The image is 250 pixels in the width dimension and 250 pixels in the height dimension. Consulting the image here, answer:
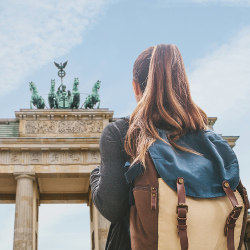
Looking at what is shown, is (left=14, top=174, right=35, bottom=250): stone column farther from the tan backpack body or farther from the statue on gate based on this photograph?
the tan backpack body

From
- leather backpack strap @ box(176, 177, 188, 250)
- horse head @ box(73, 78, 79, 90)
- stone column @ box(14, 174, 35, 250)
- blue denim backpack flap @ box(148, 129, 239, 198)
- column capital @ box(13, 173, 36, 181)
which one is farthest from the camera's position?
horse head @ box(73, 78, 79, 90)

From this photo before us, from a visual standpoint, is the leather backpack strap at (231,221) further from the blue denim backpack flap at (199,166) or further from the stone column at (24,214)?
the stone column at (24,214)

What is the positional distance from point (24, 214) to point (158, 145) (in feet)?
77.8

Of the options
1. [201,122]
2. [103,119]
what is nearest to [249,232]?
[103,119]

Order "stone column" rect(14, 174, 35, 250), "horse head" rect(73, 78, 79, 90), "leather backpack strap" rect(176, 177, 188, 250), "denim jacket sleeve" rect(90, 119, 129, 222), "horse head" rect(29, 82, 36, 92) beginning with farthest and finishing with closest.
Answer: "horse head" rect(73, 78, 79, 90) < "horse head" rect(29, 82, 36, 92) < "stone column" rect(14, 174, 35, 250) < "denim jacket sleeve" rect(90, 119, 129, 222) < "leather backpack strap" rect(176, 177, 188, 250)

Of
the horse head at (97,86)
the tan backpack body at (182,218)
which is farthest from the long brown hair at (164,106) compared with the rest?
the horse head at (97,86)

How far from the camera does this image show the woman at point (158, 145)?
2.19 meters

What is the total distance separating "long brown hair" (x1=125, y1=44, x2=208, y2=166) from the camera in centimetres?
246

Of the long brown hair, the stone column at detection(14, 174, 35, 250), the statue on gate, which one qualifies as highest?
the statue on gate

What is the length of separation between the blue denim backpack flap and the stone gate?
23.1 m

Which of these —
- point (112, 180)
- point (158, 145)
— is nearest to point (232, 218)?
point (158, 145)

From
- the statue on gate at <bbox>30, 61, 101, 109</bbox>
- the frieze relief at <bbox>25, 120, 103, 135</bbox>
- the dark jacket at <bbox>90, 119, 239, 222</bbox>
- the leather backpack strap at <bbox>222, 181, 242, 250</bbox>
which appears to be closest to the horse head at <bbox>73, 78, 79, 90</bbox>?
the statue on gate at <bbox>30, 61, 101, 109</bbox>

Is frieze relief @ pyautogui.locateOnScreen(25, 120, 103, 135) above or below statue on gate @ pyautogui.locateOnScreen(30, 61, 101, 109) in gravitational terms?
below

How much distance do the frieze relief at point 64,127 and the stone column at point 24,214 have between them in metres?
3.29
